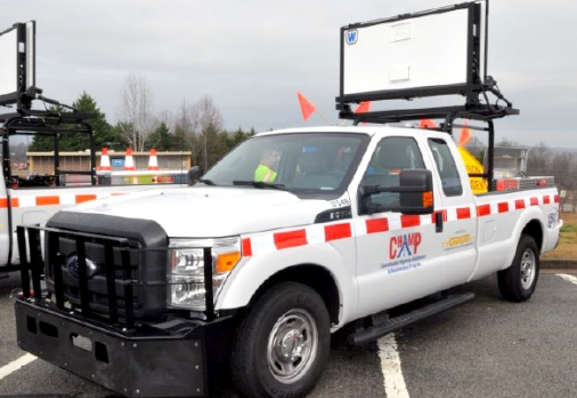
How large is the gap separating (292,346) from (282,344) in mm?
97

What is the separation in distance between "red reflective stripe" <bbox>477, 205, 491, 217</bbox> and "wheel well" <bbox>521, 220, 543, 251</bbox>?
120cm

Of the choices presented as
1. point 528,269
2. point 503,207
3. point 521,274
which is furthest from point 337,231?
point 528,269

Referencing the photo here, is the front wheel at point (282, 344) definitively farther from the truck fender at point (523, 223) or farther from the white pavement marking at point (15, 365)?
the truck fender at point (523, 223)

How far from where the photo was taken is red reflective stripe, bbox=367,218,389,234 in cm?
428

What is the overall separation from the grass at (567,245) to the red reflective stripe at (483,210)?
12.9 ft

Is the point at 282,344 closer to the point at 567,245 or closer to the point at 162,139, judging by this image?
the point at 567,245

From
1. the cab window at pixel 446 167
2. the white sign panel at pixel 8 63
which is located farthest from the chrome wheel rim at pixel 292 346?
the white sign panel at pixel 8 63

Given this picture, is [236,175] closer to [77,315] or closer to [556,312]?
[77,315]

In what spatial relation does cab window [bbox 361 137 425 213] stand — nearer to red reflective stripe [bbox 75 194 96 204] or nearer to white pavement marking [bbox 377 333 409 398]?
white pavement marking [bbox 377 333 409 398]

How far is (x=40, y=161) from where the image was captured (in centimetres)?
973

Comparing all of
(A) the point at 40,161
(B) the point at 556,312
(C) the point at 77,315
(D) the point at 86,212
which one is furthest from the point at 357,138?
(A) the point at 40,161

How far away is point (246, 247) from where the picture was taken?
343cm

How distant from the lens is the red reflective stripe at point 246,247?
3418 millimetres

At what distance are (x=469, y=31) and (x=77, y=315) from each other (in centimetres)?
506
